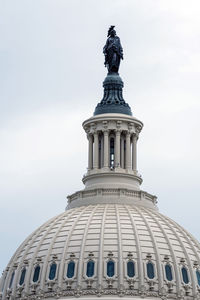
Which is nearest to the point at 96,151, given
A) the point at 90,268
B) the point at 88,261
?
the point at 88,261

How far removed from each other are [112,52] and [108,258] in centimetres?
2673

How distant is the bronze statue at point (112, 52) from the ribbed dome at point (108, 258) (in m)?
17.7

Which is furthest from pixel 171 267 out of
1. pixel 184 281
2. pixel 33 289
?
pixel 33 289

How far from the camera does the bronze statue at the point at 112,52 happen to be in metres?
149

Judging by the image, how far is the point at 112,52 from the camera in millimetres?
149125

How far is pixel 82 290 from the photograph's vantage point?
425 ft

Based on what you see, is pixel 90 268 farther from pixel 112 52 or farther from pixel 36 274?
pixel 112 52

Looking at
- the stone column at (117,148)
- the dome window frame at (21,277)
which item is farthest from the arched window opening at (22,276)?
the stone column at (117,148)

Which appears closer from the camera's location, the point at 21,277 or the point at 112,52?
the point at 21,277

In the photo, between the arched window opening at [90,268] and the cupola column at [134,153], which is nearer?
the arched window opening at [90,268]

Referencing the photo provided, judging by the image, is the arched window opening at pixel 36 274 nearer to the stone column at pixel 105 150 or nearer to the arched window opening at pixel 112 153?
the stone column at pixel 105 150

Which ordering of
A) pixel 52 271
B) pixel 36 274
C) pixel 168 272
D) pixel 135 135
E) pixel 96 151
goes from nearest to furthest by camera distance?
1. pixel 168 272
2. pixel 52 271
3. pixel 36 274
4. pixel 96 151
5. pixel 135 135

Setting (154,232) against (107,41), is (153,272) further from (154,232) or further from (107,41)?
(107,41)

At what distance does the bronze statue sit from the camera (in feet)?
488
